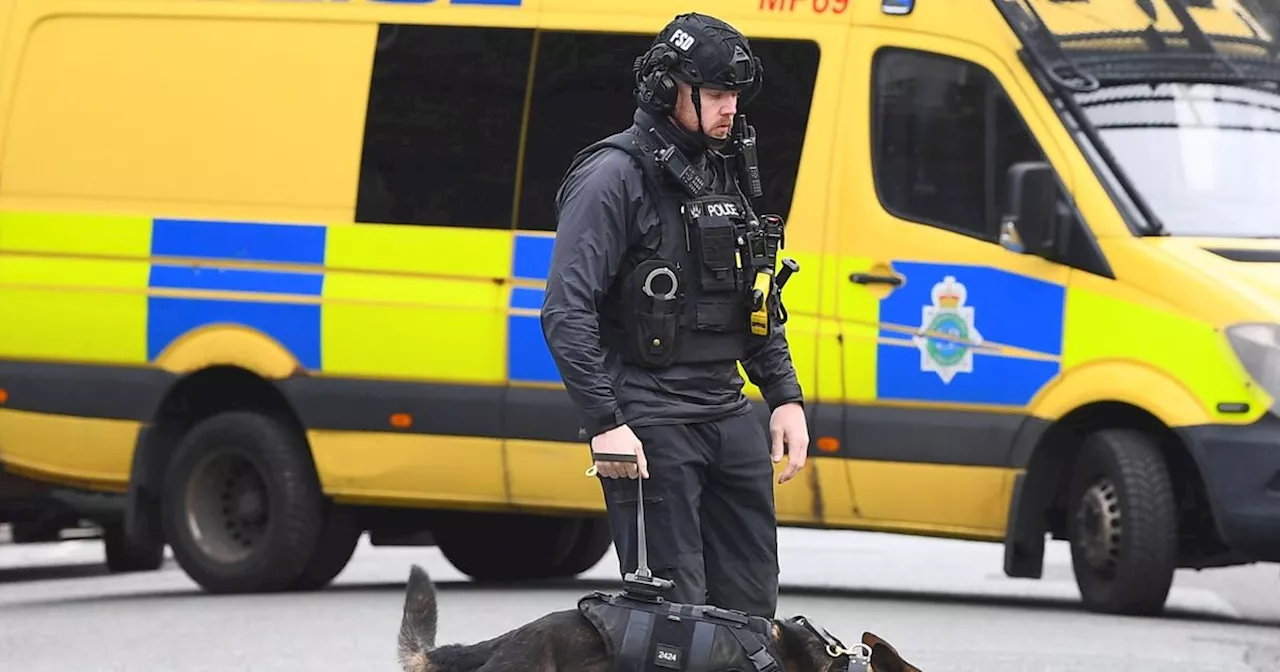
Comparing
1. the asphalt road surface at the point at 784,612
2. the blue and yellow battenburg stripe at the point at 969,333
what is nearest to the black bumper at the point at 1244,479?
the asphalt road surface at the point at 784,612

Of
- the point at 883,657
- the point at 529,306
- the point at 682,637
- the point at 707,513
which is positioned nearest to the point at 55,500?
the point at 529,306

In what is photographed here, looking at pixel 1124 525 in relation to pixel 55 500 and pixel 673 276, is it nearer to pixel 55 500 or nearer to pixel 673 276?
pixel 673 276

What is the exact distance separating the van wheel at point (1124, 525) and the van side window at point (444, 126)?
2543mm

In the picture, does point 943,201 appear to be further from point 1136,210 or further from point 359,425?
point 359,425

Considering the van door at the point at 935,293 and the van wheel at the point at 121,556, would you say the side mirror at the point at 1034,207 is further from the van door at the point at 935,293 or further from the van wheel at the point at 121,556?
the van wheel at the point at 121,556

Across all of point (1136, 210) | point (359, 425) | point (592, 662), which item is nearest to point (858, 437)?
point (1136, 210)

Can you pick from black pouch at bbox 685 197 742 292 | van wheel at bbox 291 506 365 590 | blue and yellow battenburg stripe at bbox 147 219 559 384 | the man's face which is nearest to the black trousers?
black pouch at bbox 685 197 742 292

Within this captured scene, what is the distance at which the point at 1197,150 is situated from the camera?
977 cm

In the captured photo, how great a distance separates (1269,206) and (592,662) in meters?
5.28

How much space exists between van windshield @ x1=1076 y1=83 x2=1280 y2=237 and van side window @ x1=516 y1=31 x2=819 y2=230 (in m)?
1.12

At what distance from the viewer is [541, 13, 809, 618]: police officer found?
563 centimetres

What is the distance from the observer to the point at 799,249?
10.0 metres

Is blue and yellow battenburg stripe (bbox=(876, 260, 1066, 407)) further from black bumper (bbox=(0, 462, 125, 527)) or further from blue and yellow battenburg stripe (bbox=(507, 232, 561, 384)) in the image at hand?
black bumper (bbox=(0, 462, 125, 527))

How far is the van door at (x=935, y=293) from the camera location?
9.74m
